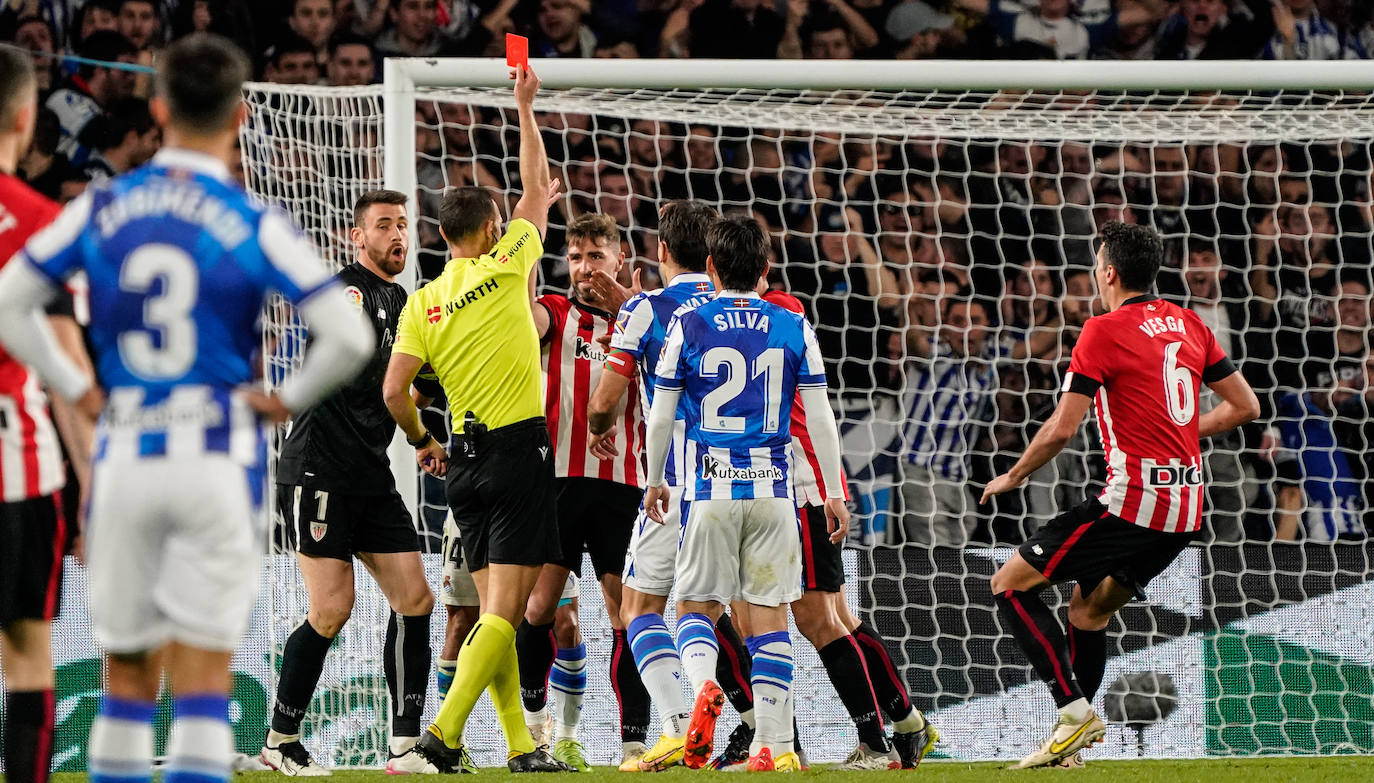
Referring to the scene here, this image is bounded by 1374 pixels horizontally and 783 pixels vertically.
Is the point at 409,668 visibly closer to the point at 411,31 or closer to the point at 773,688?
the point at 773,688

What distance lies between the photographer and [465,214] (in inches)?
223

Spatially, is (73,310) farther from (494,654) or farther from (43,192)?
(43,192)

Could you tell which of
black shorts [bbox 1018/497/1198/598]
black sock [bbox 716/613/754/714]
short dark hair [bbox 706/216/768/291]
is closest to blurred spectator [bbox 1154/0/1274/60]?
black shorts [bbox 1018/497/1198/598]

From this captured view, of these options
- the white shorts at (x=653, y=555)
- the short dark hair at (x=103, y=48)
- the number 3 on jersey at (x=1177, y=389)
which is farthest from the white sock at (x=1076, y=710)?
the short dark hair at (x=103, y=48)

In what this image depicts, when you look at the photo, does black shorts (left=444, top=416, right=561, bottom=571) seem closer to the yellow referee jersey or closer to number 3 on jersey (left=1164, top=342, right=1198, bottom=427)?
the yellow referee jersey

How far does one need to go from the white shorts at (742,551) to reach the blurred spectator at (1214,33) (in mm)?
6924

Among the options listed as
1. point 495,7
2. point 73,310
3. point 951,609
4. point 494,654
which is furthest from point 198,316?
point 495,7

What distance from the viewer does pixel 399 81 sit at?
260 inches

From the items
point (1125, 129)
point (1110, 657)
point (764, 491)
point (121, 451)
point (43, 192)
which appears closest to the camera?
point (121, 451)

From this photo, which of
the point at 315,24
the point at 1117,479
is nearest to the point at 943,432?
the point at 1117,479

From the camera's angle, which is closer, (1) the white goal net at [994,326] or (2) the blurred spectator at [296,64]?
(1) the white goal net at [994,326]

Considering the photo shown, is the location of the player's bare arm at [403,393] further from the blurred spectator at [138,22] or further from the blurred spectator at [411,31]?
the blurred spectator at [138,22]

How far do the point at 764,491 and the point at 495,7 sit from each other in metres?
6.42

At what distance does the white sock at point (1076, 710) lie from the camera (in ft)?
19.1
